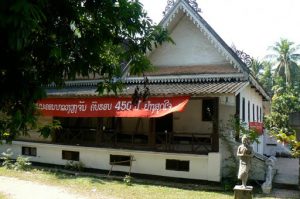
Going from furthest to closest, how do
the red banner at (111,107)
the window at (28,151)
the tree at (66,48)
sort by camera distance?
the window at (28,151)
the red banner at (111,107)
the tree at (66,48)

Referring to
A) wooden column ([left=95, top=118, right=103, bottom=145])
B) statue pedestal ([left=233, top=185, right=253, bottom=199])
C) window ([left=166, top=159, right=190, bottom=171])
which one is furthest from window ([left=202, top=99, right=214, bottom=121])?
statue pedestal ([left=233, top=185, right=253, bottom=199])

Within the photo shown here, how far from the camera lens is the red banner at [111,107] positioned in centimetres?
1529

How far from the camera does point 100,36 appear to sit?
416cm

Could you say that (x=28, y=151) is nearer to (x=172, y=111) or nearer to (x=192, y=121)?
(x=192, y=121)

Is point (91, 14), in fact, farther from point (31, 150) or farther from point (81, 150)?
point (31, 150)

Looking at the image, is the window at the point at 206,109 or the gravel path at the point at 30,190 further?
the window at the point at 206,109

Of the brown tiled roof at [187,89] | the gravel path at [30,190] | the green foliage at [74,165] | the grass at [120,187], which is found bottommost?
the grass at [120,187]

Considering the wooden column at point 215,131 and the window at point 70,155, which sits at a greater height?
the wooden column at point 215,131

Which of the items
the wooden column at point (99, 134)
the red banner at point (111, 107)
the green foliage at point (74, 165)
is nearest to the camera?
the red banner at point (111, 107)

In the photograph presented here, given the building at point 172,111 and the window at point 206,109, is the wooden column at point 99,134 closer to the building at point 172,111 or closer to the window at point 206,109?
the building at point 172,111

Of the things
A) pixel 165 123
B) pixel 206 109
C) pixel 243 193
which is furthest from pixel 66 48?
pixel 165 123

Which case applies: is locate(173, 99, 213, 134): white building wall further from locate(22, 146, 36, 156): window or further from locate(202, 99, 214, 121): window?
locate(22, 146, 36, 156): window

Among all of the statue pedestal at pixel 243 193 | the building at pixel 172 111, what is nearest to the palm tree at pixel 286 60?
the building at pixel 172 111


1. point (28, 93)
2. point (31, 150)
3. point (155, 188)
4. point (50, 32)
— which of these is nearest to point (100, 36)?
point (50, 32)
